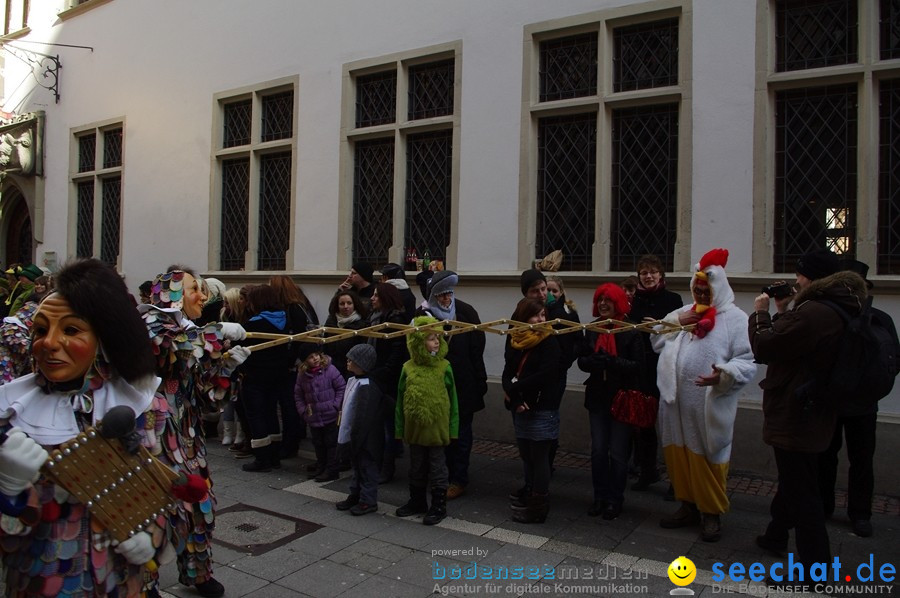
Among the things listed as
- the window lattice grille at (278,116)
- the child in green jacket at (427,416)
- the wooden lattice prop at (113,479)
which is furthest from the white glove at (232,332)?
the window lattice grille at (278,116)

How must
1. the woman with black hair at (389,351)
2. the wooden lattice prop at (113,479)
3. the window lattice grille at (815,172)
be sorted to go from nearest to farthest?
the wooden lattice prop at (113,479)
the woman with black hair at (389,351)
the window lattice grille at (815,172)

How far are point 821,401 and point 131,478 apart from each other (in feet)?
12.0

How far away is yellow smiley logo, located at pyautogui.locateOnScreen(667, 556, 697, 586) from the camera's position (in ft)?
13.8

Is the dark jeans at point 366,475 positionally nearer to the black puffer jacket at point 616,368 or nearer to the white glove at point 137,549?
the black puffer jacket at point 616,368

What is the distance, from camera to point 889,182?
616 centimetres

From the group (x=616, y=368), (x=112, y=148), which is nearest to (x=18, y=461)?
(x=616, y=368)

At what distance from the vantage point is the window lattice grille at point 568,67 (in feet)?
25.2

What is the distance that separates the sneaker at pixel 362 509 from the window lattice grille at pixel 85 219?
9944 mm

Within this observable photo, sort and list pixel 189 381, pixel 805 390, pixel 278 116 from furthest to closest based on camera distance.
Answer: pixel 278 116 < pixel 805 390 < pixel 189 381

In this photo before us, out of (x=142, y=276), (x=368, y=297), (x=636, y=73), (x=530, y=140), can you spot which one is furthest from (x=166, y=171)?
(x=636, y=73)

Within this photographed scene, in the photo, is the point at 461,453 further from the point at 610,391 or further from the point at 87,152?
the point at 87,152

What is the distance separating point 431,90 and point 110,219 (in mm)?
7227

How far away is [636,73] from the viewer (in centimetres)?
740

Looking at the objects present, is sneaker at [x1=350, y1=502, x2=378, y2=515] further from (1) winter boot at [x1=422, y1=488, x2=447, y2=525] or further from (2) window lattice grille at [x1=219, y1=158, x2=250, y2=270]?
(2) window lattice grille at [x1=219, y1=158, x2=250, y2=270]
